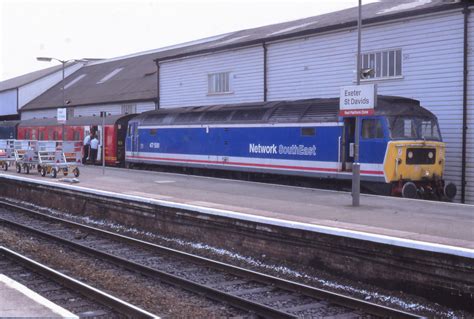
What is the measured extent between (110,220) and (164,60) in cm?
1762

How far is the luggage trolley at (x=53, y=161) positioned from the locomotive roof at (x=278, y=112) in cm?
457

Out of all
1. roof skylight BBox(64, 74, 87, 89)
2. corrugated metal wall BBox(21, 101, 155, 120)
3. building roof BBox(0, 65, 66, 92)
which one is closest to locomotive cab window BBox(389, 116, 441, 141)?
corrugated metal wall BBox(21, 101, 155, 120)

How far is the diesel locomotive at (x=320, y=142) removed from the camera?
15.9 metres

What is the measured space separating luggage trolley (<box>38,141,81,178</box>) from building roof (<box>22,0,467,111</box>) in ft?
30.6

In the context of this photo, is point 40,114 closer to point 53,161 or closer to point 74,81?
point 74,81

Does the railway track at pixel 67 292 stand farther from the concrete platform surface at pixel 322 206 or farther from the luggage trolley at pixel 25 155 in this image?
the luggage trolley at pixel 25 155

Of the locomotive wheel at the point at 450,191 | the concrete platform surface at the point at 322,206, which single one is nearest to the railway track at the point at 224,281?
the concrete platform surface at the point at 322,206

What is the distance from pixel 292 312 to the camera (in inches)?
289

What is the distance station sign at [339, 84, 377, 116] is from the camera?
12750mm

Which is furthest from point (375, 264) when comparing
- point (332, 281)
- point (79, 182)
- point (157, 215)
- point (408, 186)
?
point (79, 182)

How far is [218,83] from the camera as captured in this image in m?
28.0

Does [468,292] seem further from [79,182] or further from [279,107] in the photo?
[79,182]

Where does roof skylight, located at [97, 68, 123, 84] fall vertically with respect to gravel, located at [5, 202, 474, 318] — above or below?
above

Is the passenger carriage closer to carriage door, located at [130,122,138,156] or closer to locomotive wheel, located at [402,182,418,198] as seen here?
carriage door, located at [130,122,138,156]
